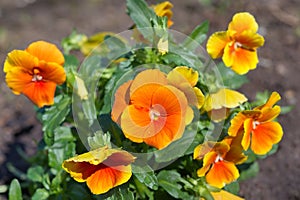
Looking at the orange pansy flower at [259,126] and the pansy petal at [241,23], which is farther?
the pansy petal at [241,23]

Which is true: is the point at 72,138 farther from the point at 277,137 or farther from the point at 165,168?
the point at 277,137

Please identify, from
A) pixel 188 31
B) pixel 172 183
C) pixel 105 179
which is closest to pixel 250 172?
pixel 172 183

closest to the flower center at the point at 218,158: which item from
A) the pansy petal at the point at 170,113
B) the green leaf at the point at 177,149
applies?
the green leaf at the point at 177,149

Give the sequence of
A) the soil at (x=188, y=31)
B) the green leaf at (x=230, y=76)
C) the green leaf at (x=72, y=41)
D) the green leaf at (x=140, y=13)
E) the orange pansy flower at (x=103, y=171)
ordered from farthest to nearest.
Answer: the soil at (x=188, y=31), the green leaf at (x=72, y=41), the green leaf at (x=230, y=76), the green leaf at (x=140, y=13), the orange pansy flower at (x=103, y=171)

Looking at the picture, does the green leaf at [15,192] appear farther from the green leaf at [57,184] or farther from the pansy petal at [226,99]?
the pansy petal at [226,99]

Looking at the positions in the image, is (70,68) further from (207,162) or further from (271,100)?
(271,100)

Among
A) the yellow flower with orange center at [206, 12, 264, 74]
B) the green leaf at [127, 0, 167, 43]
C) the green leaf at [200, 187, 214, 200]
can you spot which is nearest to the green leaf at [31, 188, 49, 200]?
the green leaf at [200, 187, 214, 200]
